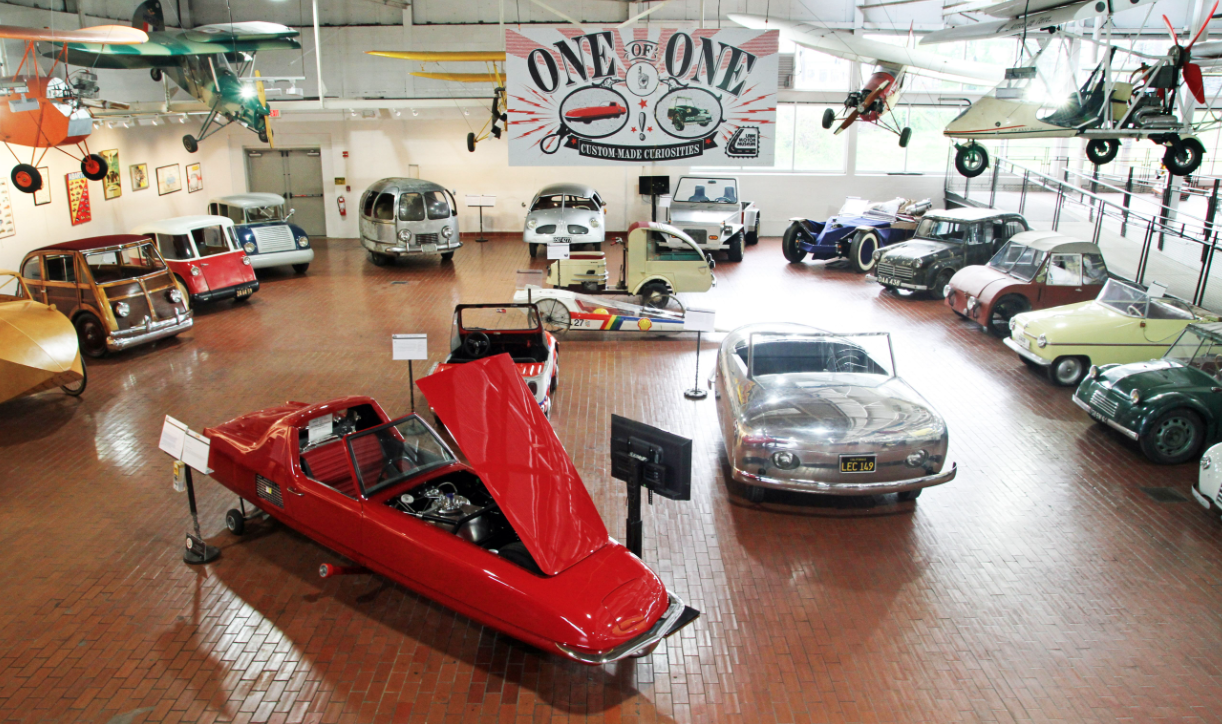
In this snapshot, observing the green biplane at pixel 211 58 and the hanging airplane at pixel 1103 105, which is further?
the green biplane at pixel 211 58

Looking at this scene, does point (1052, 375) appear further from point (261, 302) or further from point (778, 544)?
point (261, 302)

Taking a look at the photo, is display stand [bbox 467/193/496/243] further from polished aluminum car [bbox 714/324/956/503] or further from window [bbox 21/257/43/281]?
polished aluminum car [bbox 714/324/956/503]

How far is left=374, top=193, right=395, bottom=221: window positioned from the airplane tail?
17.0 feet

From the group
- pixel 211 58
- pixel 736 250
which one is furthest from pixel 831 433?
pixel 211 58

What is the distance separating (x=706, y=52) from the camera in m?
8.10

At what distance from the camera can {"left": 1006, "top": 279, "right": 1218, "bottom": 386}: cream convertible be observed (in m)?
10.3

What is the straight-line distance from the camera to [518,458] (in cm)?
544

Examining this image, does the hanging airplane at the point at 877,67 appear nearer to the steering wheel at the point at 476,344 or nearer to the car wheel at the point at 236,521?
the steering wheel at the point at 476,344

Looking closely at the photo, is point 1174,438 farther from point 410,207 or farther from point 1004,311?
point 410,207

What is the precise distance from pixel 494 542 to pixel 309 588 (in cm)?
173

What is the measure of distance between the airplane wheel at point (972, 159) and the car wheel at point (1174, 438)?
5.06 metres

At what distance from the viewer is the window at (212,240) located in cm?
1491

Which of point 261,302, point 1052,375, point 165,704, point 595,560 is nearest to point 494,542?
point 595,560

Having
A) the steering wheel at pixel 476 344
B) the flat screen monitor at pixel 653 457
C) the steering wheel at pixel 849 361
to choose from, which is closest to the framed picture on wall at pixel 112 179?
the steering wheel at pixel 476 344
